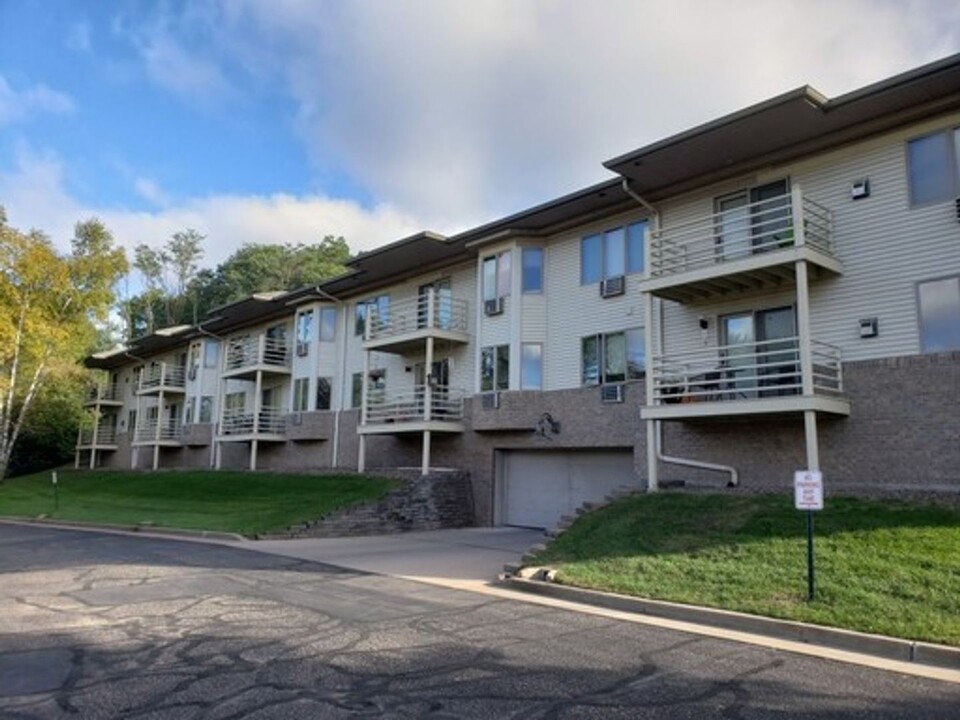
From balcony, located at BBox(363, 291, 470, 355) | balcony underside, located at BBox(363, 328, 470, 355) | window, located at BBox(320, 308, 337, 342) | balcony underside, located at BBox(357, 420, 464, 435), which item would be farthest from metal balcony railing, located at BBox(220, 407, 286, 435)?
balcony underside, located at BBox(357, 420, 464, 435)

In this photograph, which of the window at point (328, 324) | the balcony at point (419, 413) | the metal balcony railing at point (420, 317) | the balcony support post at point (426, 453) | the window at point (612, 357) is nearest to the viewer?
the window at point (612, 357)

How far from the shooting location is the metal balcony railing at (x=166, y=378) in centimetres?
4116

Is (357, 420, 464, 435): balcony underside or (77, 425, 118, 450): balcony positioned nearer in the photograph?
(357, 420, 464, 435): balcony underside

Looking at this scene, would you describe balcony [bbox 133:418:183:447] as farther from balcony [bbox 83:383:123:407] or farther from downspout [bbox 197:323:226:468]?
balcony [bbox 83:383:123:407]

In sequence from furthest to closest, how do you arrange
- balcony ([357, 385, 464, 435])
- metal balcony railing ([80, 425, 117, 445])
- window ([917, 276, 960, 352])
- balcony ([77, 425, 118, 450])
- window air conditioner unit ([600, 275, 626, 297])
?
metal balcony railing ([80, 425, 117, 445]) < balcony ([77, 425, 118, 450]) < balcony ([357, 385, 464, 435]) < window air conditioner unit ([600, 275, 626, 297]) < window ([917, 276, 960, 352])

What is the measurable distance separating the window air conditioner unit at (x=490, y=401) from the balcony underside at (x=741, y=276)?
6.26m

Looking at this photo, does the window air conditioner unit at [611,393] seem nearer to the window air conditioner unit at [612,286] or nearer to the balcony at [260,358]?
the window air conditioner unit at [612,286]

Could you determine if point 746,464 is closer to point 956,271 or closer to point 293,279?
point 956,271

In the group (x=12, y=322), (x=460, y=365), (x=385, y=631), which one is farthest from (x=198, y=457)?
(x=385, y=631)

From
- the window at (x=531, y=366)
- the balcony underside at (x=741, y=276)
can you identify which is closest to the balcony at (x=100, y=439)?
the window at (x=531, y=366)

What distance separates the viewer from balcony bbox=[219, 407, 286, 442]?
30913mm

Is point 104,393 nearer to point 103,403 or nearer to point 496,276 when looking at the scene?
point 103,403

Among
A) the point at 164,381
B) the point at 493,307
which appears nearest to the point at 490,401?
the point at 493,307

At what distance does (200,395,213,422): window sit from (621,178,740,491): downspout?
2700cm
